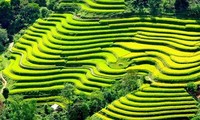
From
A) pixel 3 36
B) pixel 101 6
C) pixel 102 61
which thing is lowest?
pixel 102 61

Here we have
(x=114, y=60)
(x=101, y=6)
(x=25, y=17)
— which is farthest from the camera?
(x=25, y=17)

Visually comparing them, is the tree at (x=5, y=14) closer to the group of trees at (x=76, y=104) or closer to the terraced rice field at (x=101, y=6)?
the terraced rice field at (x=101, y=6)

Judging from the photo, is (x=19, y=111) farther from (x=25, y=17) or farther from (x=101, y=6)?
(x=25, y=17)

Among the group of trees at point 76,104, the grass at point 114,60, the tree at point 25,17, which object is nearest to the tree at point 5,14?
the tree at point 25,17

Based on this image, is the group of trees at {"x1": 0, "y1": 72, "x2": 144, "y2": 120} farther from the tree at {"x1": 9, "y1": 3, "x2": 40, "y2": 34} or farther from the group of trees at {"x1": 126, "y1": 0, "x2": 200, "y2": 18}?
the tree at {"x1": 9, "y1": 3, "x2": 40, "y2": 34}

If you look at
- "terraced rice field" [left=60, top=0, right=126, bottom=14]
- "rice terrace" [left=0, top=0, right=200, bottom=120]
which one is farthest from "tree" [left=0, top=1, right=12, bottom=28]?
"terraced rice field" [left=60, top=0, right=126, bottom=14]

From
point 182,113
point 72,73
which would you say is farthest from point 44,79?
point 182,113

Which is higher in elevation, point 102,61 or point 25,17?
point 25,17

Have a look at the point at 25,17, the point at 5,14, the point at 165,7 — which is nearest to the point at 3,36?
the point at 25,17
